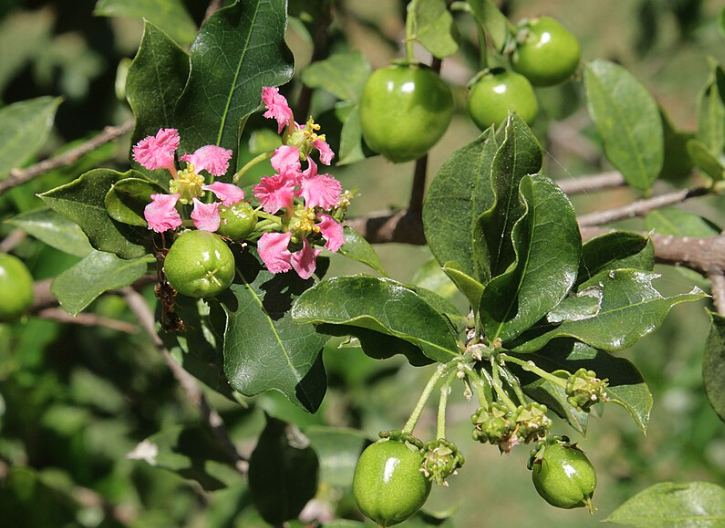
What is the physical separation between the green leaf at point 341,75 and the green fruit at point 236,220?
23.2 inches

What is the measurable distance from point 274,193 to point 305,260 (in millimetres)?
114

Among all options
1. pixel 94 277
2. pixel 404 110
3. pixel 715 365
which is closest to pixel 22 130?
pixel 94 277

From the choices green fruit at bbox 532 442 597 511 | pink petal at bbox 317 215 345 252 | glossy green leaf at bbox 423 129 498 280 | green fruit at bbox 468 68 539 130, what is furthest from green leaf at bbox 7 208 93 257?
green fruit at bbox 532 442 597 511

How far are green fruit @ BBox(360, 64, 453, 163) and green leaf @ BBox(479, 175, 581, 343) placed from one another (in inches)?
14.7

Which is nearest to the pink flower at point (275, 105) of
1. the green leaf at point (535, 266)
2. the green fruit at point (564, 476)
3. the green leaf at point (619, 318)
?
the green leaf at point (535, 266)

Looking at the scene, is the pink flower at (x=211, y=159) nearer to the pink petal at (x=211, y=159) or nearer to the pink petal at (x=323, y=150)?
the pink petal at (x=211, y=159)

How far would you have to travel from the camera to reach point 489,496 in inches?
186

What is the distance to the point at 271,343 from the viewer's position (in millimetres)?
1154

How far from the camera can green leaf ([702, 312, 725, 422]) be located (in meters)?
1.29

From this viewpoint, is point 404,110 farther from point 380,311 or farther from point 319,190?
point 380,311

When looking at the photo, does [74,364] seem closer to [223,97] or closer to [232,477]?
[232,477]

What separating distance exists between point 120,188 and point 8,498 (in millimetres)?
1246

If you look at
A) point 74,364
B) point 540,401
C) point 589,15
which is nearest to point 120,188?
point 540,401

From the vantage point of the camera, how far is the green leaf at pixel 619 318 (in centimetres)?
111
